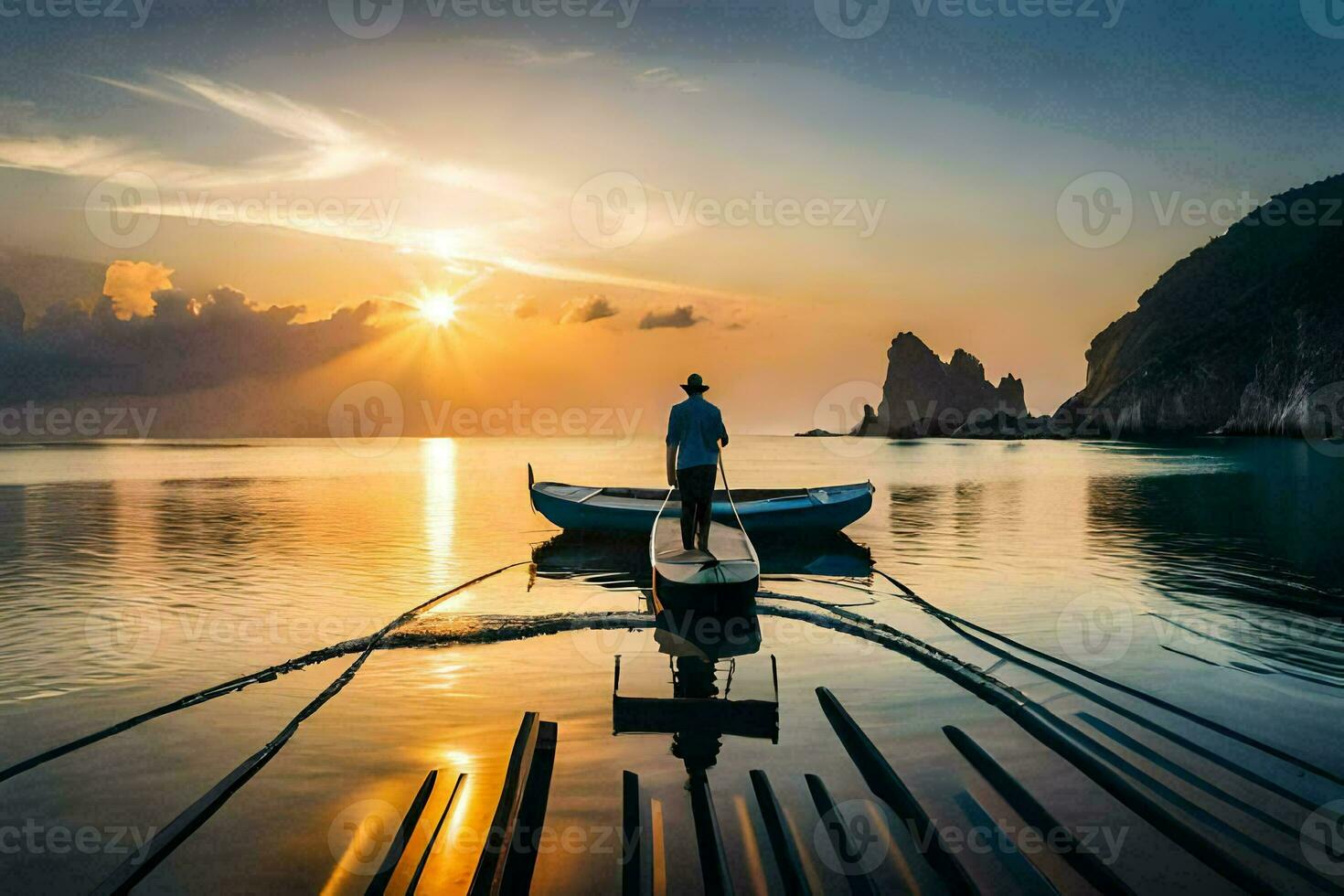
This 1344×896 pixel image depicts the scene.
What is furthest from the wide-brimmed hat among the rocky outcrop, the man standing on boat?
the rocky outcrop

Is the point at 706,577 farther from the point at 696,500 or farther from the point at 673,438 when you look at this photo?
the point at 673,438

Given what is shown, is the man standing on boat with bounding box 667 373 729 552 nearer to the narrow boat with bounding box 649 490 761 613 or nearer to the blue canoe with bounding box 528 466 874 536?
the narrow boat with bounding box 649 490 761 613

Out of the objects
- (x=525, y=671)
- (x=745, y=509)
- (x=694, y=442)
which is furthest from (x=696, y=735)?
(x=745, y=509)

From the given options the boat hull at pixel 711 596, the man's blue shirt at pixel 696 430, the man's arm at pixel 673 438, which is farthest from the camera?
the man's arm at pixel 673 438

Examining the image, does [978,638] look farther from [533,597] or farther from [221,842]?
[221,842]

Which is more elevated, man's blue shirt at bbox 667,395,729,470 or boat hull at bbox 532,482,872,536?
man's blue shirt at bbox 667,395,729,470

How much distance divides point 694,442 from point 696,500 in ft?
4.40

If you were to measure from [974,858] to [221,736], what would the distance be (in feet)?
29.0

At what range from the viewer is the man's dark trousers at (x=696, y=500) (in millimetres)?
15000

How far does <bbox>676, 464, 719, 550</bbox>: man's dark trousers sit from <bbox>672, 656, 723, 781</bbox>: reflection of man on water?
3.94m

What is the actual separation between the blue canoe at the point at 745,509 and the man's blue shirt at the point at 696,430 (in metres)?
10.7

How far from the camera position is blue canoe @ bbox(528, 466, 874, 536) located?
26.9 meters

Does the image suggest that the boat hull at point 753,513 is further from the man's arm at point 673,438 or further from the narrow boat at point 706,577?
the man's arm at point 673,438

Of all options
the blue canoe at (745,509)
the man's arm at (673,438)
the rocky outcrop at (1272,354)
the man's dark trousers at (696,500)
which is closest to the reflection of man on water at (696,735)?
the man's dark trousers at (696,500)
